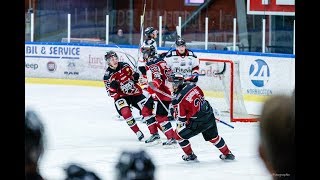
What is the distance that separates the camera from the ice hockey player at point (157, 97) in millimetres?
5156

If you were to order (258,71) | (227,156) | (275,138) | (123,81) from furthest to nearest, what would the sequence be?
(258,71)
(123,81)
(227,156)
(275,138)

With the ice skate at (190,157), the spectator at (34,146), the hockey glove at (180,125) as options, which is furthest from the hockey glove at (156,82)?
the spectator at (34,146)

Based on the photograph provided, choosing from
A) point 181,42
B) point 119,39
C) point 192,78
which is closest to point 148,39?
point 119,39

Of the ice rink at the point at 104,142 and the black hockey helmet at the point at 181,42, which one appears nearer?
the ice rink at the point at 104,142

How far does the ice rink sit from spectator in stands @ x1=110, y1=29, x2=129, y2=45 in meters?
0.37

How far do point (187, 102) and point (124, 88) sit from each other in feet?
3.11

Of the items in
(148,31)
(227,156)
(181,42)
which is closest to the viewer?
(227,156)

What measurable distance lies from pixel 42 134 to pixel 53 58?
504 centimetres

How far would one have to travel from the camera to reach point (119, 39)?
590 cm

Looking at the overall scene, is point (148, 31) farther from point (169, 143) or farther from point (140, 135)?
point (140, 135)

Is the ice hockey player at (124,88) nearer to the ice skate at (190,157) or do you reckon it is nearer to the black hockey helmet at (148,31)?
the black hockey helmet at (148,31)

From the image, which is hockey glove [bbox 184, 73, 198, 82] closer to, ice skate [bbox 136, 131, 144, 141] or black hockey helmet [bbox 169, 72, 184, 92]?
black hockey helmet [bbox 169, 72, 184, 92]

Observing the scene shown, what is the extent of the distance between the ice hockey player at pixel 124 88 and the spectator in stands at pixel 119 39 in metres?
0.34

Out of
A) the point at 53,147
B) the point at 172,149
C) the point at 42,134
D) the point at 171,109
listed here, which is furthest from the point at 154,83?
the point at 42,134
